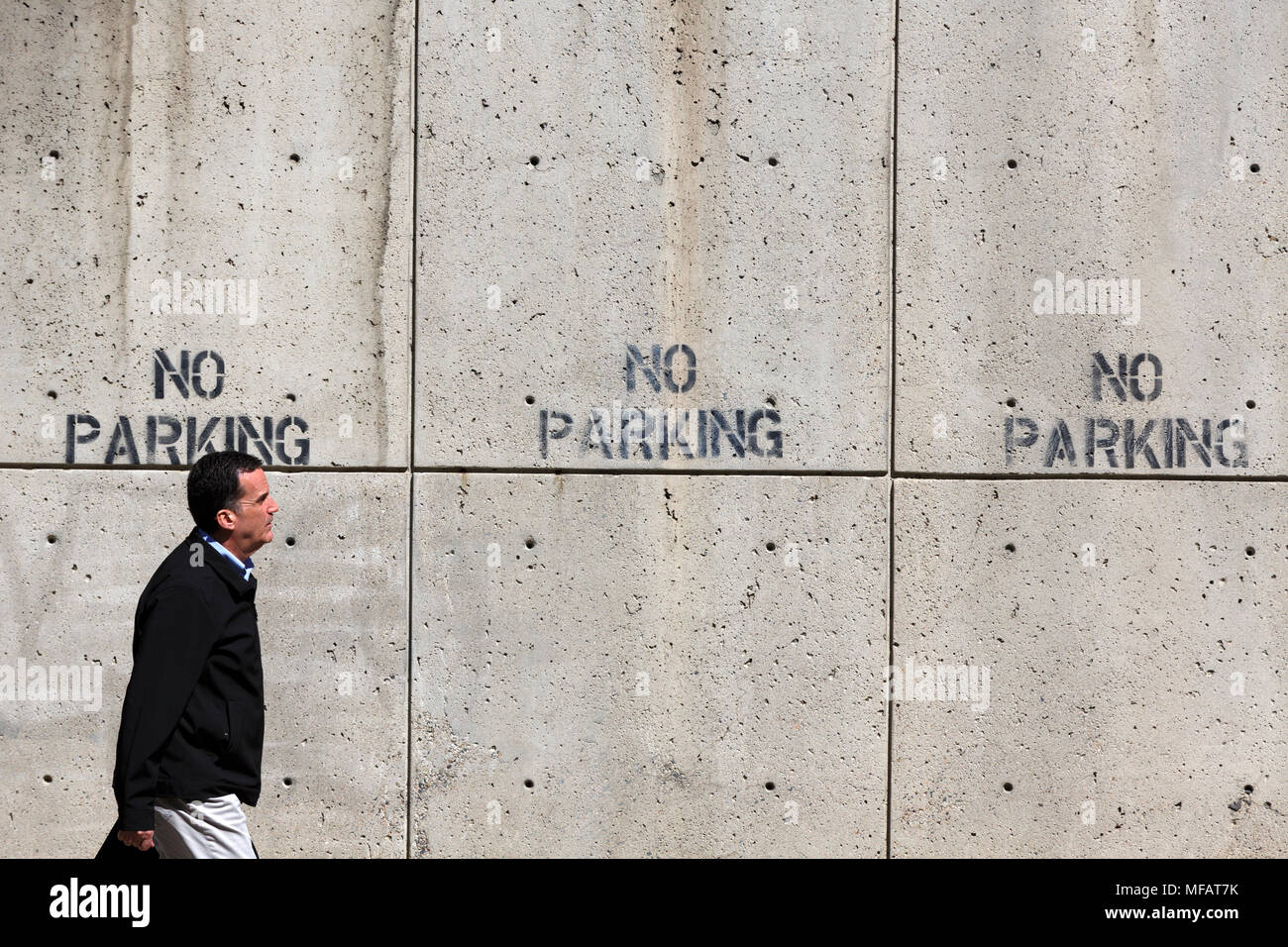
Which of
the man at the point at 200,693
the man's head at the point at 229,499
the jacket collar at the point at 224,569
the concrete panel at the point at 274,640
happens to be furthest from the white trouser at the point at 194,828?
the concrete panel at the point at 274,640

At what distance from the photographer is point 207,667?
3.48 meters

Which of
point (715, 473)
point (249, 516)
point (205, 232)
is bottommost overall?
point (249, 516)

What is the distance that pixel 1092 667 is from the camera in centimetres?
482

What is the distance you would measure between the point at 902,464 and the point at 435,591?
5.97 ft

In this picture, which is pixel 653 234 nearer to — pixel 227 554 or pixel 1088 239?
pixel 1088 239

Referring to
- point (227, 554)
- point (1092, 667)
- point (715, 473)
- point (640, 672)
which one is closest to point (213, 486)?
point (227, 554)

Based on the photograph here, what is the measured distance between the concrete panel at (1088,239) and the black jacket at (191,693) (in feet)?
8.35

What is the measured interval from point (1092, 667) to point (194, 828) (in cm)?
322

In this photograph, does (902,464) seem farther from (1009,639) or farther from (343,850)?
(343,850)

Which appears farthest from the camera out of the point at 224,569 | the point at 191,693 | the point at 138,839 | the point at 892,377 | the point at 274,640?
the point at 892,377

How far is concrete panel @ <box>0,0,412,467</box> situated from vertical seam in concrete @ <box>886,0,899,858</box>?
1.83 meters

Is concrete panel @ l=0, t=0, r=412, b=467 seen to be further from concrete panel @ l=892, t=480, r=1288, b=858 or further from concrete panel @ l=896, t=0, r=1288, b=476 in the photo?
concrete panel @ l=892, t=480, r=1288, b=858

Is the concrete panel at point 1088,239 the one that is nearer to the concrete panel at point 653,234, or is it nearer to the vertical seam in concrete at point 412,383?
the concrete panel at point 653,234

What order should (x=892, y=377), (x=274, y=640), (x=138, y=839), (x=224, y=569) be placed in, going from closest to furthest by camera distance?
(x=138, y=839) → (x=224, y=569) → (x=274, y=640) → (x=892, y=377)
